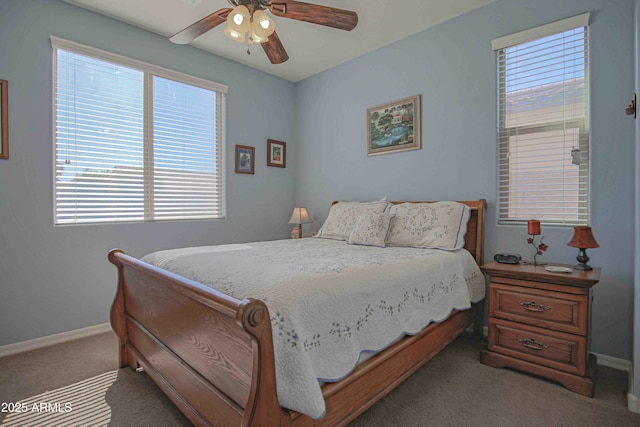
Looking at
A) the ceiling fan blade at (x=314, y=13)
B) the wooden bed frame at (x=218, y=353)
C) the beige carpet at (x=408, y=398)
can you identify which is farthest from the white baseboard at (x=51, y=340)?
the ceiling fan blade at (x=314, y=13)

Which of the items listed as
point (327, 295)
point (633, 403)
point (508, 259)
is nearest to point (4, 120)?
point (327, 295)

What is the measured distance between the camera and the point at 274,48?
7.57ft

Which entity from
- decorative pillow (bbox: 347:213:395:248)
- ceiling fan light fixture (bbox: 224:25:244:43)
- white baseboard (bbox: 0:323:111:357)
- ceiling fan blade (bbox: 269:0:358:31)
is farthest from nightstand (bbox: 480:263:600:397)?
white baseboard (bbox: 0:323:111:357)

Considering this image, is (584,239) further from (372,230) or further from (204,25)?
(204,25)

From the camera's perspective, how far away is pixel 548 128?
2.45 m

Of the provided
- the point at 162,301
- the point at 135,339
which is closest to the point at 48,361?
the point at 135,339

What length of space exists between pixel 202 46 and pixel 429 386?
12.3 ft

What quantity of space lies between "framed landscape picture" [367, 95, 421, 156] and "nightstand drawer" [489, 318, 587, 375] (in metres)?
1.80

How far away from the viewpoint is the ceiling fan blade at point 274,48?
2.21 metres

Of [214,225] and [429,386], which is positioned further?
[214,225]

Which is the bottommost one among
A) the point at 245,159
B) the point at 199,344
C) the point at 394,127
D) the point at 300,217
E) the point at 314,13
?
the point at 199,344

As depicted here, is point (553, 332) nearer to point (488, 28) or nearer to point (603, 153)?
point (603, 153)

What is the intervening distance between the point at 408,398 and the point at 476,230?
1.51 m

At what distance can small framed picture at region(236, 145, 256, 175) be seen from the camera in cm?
383
